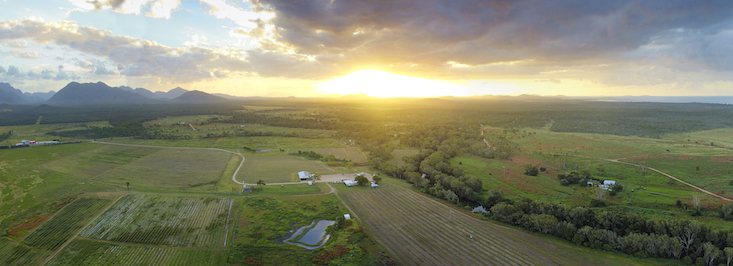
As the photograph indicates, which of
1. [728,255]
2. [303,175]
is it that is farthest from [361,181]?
[728,255]

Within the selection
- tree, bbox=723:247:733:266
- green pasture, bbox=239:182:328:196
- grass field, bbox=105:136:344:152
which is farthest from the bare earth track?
grass field, bbox=105:136:344:152

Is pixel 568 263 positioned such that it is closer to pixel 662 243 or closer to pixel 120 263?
pixel 662 243

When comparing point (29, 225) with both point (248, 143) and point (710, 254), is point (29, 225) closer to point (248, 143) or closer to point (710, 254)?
point (248, 143)

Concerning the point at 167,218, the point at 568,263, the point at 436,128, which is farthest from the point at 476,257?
the point at 436,128

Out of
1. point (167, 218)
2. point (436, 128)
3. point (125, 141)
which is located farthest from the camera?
point (436, 128)

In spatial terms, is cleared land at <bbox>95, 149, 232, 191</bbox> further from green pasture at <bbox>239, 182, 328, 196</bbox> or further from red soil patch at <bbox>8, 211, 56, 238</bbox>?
red soil patch at <bbox>8, 211, 56, 238</bbox>

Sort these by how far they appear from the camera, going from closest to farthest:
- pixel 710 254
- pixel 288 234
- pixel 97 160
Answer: pixel 710 254
pixel 288 234
pixel 97 160
